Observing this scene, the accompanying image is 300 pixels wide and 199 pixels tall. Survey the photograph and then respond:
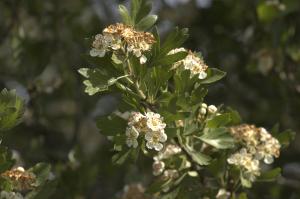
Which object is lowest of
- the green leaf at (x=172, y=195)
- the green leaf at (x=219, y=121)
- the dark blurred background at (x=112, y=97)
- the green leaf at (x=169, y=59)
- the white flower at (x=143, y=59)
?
the dark blurred background at (x=112, y=97)

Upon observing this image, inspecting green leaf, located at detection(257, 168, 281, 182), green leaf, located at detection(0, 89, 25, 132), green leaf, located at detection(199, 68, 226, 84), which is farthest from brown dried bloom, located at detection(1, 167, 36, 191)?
green leaf, located at detection(257, 168, 281, 182)

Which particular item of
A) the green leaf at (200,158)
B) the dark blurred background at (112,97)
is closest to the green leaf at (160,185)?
the green leaf at (200,158)

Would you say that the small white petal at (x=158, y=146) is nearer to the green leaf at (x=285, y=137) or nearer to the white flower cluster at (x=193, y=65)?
the white flower cluster at (x=193, y=65)

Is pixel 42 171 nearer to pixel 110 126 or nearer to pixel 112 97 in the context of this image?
pixel 110 126

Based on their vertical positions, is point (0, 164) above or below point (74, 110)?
above

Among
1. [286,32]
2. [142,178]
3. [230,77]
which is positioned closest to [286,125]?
[230,77]

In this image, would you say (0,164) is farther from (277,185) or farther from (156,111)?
(277,185)

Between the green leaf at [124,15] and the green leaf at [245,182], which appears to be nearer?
the green leaf at [124,15]
